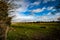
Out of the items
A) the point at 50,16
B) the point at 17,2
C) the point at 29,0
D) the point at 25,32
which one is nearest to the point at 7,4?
the point at 17,2

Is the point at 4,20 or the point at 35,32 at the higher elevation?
the point at 4,20

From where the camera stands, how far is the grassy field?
3.95 m

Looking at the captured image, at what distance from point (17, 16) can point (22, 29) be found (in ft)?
1.40

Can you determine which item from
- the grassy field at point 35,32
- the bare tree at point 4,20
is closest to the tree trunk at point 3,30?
the bare tree at point 4,20

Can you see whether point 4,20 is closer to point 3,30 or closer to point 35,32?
point 3,30

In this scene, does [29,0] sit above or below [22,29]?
above

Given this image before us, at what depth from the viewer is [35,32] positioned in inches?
157

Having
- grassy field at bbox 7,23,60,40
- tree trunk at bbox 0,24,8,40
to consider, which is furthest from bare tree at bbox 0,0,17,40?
grassy field at bbox 7,23,60,40

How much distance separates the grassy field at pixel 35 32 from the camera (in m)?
3.95

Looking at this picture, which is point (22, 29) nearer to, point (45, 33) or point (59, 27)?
point (45, 33)

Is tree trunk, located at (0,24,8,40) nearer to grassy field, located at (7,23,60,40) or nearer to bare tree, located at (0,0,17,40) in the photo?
bare tree, located at (0,0,17,40)

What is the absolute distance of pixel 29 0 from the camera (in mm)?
4168

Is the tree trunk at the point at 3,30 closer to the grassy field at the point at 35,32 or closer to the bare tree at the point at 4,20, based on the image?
the bare tree at the point at 4,20

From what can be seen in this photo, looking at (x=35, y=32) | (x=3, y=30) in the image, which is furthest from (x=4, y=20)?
(x=35, y=32)
